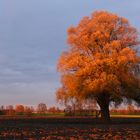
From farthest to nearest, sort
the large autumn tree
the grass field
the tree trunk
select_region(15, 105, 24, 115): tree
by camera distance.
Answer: select_region(15, 105, 24, 115): tree, the tree trunk, the large autumn tree, the grass field

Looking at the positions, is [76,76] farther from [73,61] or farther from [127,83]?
[127,83]

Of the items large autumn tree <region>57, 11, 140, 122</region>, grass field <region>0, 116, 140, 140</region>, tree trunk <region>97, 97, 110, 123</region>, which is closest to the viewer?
grass field <region>0, 116, 140, 140</region>

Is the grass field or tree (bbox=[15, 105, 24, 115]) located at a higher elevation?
tree (bbox=[15, 105, 24, 115])

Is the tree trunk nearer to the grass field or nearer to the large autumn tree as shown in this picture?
the large autumn tree

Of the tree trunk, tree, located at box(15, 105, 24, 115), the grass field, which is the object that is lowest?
the grass field

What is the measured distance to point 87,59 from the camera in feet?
170

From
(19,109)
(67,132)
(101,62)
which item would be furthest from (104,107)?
(19,109)

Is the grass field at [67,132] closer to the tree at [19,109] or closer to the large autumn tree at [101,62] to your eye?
the large autumn tree at [101,62]

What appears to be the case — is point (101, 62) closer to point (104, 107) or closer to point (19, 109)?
point (104, 107)

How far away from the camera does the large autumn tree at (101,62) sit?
5028 cm

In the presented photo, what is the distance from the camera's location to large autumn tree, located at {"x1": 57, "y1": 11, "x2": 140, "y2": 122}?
1980 inches

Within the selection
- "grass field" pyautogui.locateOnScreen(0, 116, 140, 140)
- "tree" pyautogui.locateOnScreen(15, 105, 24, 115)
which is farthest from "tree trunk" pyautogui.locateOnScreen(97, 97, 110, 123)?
"tree" pyautogui.locateOnScreen(15, 105, 24, 115)

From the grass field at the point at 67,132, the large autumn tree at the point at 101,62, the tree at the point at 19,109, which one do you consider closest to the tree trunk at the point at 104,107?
the large autumn tree at the point at 101,62

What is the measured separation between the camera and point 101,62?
50219 millimetres
